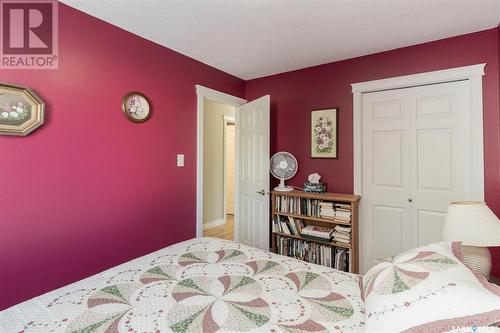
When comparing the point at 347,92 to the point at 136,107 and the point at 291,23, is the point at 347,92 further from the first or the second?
the point at 136,107

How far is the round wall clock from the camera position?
215 centimetres

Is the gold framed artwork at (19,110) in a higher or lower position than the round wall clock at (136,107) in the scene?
lower

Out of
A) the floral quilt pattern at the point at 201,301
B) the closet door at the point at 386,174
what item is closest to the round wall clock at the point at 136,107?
the floral quilt pattern at the point at 201,301

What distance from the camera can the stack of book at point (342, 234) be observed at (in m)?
2.53

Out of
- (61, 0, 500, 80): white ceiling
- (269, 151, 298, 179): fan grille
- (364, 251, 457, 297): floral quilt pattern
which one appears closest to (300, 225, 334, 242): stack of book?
(269, 151, 298, 179): fan grille

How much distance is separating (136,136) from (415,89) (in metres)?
2.68

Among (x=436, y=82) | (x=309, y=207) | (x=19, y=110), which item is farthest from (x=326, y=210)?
(x=19, y=110)

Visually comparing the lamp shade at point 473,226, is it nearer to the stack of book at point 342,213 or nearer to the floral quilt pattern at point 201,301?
the floral quilt pattern at point 201,301

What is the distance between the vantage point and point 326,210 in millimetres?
2672

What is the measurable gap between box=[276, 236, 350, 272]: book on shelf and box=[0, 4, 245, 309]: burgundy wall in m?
1.21

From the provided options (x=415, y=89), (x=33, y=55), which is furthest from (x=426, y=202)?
(x=33, y=55)

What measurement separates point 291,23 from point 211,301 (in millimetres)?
2045

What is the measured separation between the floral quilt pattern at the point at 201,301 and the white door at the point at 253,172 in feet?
4.93

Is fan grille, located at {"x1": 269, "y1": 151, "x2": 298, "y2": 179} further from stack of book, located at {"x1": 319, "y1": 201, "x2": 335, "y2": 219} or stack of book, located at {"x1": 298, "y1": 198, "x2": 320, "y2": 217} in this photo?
stack of book, located at {"x1": 319, "y1": 201, "x2": 335, "y2": 219}
